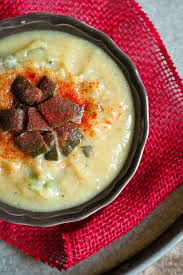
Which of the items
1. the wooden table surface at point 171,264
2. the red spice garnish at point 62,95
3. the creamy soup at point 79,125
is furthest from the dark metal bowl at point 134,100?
the wooden table surface at point 171,264

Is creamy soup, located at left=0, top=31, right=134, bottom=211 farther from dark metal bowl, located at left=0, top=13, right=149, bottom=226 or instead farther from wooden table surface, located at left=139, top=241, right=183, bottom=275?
wooden table surface, located at left=139, top=241, right=183, bottom=275

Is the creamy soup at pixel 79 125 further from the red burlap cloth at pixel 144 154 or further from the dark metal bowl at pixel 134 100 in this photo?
the red burlap cloth at pixel 144 154

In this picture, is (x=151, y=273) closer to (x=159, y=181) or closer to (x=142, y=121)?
(x=159, y=181)

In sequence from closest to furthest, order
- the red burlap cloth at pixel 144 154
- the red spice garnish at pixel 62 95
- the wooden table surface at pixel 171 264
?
the red spice garnish at pixel 62 95
the red burlap cloth at pixel 144 154
the wooden table surface at pixel 171 264

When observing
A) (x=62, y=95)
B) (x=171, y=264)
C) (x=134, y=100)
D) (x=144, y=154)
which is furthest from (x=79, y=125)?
(x=171, y=264)

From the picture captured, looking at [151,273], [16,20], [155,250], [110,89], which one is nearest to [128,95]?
[110,89]

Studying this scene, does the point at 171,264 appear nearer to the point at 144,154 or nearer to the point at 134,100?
the point at 144,154
